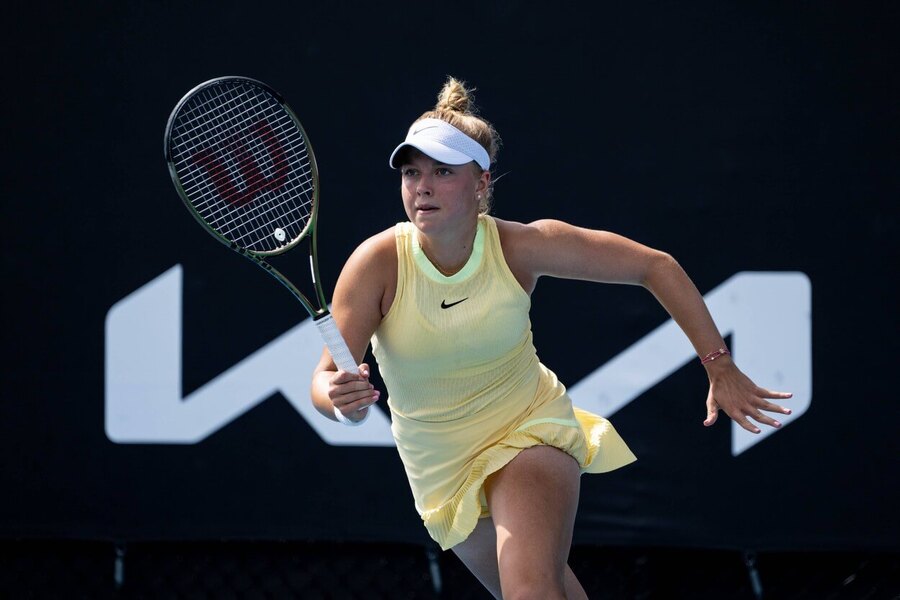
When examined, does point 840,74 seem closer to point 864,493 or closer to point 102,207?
point 864,493

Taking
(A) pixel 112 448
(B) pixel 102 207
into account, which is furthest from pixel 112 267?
(A) pixel 112 448

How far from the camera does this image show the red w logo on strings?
9.73 ft

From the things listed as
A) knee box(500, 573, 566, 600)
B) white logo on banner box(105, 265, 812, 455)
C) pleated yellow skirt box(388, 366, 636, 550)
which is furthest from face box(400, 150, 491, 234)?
white logo on banner box(105, 265, 812, 455)

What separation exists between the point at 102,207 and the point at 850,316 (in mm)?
2181

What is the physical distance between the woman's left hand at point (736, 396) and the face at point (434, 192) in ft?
2.17

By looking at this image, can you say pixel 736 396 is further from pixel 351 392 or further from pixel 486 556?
pixel 351 392

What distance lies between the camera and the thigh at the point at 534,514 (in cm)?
266

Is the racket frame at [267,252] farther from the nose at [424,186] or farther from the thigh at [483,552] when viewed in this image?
the thigh at [483,552]

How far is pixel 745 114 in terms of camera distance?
3713 mm

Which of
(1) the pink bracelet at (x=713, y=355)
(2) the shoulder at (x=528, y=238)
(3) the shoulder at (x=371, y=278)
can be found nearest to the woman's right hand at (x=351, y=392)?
(3) the shoulder at (x=371, y=278)

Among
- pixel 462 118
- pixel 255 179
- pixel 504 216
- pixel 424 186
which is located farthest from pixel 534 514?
pixel 504 216

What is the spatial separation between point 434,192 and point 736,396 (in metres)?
0.79

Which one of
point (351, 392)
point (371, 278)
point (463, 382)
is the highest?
point (371, 278)

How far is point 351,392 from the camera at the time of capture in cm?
248
